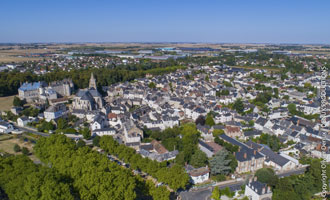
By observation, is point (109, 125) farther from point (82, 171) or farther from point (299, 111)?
point (299, 111)

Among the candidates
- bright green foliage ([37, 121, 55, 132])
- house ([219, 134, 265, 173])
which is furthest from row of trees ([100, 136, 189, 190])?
bright green foliage ([37, 121, 55, 132])

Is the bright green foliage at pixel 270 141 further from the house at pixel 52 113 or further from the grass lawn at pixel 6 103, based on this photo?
the grass lawn at pixel 6 103

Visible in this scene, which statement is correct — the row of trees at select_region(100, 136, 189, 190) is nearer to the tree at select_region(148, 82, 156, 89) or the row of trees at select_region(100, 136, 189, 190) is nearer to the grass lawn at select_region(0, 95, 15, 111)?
the grass lawn at select_region(0, 95, 15, 111)

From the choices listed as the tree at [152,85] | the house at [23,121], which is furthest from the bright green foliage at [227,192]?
the tree at [152,85]

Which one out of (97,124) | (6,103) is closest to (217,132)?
(97,124)

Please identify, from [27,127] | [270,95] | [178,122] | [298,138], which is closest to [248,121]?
[298,138]

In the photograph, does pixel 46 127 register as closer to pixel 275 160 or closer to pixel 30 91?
pixel 30 91
